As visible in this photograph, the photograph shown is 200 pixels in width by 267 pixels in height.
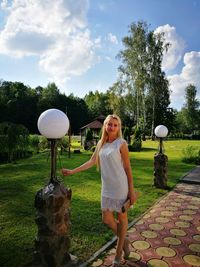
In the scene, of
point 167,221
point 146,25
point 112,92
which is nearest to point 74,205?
point 167,221

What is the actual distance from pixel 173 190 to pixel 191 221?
7.34ft

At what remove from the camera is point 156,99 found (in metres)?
28.5

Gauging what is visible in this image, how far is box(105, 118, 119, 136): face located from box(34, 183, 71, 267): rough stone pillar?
0.85m

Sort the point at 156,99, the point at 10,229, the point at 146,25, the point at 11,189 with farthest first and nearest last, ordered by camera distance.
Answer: the point at 156,99 < the point at 146,25 < the point at 11,189 < the point at 10,229

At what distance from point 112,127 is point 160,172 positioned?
4.27 metres

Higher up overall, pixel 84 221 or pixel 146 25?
pixel 146 25

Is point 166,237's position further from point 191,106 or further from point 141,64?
point 191,106

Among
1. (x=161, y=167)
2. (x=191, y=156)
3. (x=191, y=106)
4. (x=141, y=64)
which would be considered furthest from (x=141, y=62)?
(x=191, y=106)

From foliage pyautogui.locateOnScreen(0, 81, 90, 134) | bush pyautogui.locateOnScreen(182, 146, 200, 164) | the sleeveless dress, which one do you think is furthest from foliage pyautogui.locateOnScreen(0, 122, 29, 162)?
foliage pyautogui.locateOnScreen(0, 81, 90, 134)

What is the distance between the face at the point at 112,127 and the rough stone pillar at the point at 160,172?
423 centimetres

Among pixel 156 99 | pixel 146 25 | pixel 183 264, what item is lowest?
pixel 183 264

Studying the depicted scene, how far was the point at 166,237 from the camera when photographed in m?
3.69

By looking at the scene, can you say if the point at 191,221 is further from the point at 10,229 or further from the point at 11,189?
the point at 11,189

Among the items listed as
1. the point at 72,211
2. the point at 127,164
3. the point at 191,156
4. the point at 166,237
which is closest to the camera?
the point at 127,164
